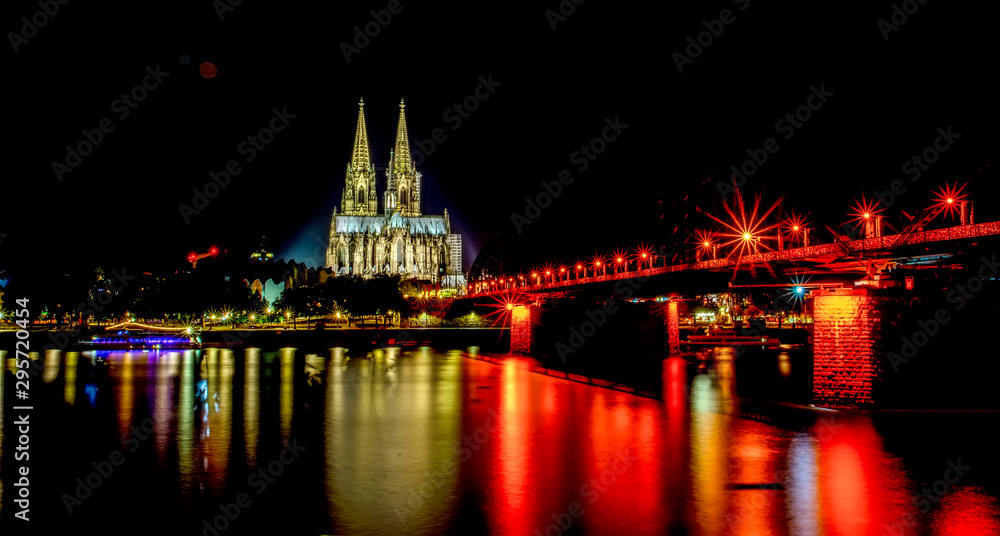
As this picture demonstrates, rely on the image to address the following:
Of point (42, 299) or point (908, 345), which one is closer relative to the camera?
point (908, 345)

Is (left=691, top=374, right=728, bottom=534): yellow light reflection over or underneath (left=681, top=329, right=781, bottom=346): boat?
underneath

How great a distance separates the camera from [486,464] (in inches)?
715

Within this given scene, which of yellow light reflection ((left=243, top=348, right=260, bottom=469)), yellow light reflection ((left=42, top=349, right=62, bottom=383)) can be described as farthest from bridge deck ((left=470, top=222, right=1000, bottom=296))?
yellow light reflection ((left=42, top=349, right=62, bottom=383))

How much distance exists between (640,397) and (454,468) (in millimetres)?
16334

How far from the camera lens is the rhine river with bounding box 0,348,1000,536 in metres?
13.5

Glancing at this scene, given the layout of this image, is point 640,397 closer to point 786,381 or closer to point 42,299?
point 786,381

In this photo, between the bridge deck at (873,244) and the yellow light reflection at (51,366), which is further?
the yellow light reflection at (51,366)

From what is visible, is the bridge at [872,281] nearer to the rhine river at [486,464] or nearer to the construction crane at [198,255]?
the rhine river at [486,464]

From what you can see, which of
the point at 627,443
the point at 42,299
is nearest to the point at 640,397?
the point at 627,443

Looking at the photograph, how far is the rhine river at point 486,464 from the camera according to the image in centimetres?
1355

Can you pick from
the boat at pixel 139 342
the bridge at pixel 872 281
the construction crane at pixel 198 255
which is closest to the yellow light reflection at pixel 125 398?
the boat at pixel 139 342

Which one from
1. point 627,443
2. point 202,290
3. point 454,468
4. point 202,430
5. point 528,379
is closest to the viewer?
point 454,468

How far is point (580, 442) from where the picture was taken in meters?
21.2

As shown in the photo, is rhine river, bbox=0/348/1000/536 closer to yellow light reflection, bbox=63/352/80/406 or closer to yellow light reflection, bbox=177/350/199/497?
yellow light reflection, bbox=177/350/199/497
